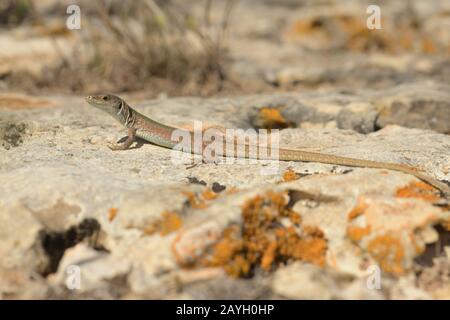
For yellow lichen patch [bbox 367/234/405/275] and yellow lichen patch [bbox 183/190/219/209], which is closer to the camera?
yellow lichen patch [bbox 367/234/405/275]

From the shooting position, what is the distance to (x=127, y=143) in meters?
5.19

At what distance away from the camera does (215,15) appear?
1123 cm

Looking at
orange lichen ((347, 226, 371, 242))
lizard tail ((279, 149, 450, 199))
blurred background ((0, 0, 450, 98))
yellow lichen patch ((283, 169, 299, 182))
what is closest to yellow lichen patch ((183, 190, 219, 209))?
yellow lichen patch ((283, 169, 299, 182))

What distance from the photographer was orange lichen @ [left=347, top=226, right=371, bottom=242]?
3553mm

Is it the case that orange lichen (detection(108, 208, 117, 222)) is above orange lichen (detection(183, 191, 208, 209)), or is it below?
below

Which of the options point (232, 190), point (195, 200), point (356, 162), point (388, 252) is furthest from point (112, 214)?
point (356, 162)

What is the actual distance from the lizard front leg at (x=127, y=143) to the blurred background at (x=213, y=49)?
299 cm

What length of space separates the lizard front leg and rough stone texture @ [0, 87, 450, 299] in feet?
1.89

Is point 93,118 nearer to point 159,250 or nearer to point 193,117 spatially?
point 193,117

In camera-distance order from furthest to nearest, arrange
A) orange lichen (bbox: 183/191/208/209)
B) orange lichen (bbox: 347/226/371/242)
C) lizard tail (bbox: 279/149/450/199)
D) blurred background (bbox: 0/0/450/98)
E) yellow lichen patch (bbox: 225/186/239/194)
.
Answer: blurred background (bbox: 0/0/450/98), lizard tail (bbox: 279/149/450/199), yellow lichen patch (bbox: 225/186/239/194), orange lichen (bbox: 183/191/208/209), orange lichen (bbox: 347/226/371/242)

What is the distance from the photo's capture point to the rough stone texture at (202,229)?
339 cm

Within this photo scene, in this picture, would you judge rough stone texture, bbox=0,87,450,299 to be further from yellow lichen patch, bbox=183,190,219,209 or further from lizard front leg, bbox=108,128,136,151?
lizard front leg, bbox=108,128,136,151

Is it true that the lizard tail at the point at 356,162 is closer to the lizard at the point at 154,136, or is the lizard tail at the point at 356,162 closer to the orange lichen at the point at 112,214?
the lizard at the point at 154,136

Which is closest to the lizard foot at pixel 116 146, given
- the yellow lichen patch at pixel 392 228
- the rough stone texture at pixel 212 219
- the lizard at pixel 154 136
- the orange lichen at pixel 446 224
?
the lizard at pixel 154 136
